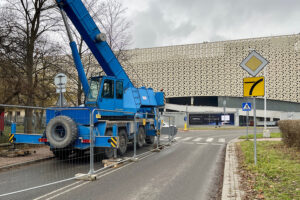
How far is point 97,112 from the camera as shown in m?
9.98

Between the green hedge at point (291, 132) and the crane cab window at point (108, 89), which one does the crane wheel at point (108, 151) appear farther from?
the green hedge at point (291, 132)

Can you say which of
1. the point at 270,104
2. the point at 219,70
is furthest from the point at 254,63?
the point at 270,104

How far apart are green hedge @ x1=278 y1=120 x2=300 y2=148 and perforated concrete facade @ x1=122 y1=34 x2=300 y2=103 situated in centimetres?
5220

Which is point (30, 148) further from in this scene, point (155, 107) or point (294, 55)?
point (294, 55)

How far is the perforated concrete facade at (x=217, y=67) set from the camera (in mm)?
68750

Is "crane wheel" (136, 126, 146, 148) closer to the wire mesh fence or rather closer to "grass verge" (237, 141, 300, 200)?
the wire mesh fence

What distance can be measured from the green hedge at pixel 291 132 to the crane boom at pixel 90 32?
796cm

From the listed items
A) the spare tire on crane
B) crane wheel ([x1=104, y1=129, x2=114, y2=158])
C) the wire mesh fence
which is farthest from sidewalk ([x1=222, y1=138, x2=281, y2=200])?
the spare tire on crane

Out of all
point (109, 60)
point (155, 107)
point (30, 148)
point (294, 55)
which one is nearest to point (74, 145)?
point (30, 148)

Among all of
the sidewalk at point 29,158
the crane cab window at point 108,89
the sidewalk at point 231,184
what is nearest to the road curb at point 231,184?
the sidewalk at point 231,184

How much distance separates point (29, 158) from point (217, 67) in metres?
68.8

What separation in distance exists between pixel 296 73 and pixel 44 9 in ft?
226

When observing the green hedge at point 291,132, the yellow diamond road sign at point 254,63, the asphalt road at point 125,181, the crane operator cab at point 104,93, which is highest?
the yellow diamond road sign at point 254,63

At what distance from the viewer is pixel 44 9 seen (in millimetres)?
14930
